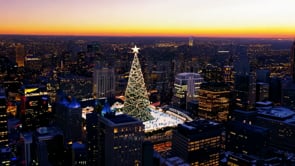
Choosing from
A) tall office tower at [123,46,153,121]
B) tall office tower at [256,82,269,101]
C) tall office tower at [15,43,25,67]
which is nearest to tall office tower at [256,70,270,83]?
tall office tower at [256,82,269,101]

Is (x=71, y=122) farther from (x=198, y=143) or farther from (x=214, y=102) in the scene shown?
(x=214, y=102)

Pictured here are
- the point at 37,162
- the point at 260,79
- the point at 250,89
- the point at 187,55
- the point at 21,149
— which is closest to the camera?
the point at 37,162

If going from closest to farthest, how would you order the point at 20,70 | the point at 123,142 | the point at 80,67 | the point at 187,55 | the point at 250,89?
the point at 123,142 → the point at 250,89 → the point at 20,70 → the point at 80,67 → the point at 187,55

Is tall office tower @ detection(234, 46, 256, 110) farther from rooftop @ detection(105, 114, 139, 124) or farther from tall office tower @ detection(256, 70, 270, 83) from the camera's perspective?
rooftop @ detection(105, 114, 139, 124)

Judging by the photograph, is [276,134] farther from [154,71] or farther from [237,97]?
[154,71]

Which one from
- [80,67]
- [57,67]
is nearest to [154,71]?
[80,67]
